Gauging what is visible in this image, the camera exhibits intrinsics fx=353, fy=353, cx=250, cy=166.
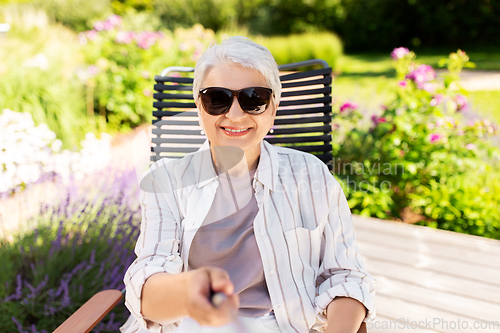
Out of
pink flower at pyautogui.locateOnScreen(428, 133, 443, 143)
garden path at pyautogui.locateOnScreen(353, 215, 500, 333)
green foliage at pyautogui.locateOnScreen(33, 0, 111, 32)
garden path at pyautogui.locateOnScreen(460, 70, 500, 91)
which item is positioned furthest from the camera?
green foliage at pyautogui.locateOnScreen(33, 0, 111, 32)

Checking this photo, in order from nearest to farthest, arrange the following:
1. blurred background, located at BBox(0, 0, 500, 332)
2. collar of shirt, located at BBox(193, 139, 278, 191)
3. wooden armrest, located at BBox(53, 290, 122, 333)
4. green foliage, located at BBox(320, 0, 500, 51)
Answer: wooden armrest, located at BBox(53, 290, 122, 333)
collar of shirt, located at BBox(193, 139, 278, 191)
blurred background, located at BBox(0, 0, 500, 332)
green foliage, located at BBox(320, 0, 500, 51)

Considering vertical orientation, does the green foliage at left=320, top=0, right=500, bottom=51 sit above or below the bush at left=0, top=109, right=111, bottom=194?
above

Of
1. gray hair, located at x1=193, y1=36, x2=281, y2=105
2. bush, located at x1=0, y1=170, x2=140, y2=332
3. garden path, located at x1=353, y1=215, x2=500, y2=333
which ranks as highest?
gray hair, located at x1=193, y1=36, x2=281, y2=105

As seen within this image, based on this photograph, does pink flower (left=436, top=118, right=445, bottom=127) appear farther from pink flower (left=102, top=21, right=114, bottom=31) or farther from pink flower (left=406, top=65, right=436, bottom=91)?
pink flower (left=102, top=21, right=114, bottom=31)

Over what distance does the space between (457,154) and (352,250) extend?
2073mm

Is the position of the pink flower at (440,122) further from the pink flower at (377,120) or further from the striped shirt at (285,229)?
the striped shirt at (285,229)

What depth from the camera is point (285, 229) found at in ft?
4.15

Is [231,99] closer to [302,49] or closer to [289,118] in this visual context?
[289,118]

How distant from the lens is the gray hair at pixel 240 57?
1.14 m

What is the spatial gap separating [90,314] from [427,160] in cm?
263

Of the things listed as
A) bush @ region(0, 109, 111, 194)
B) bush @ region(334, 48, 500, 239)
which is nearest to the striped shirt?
bush @ region(0, 109, 111, 194)

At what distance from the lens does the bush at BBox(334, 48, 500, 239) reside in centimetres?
277

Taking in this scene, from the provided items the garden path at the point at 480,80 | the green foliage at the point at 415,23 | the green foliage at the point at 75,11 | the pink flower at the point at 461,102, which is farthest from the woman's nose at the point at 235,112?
the green foliage at the point at 415,23

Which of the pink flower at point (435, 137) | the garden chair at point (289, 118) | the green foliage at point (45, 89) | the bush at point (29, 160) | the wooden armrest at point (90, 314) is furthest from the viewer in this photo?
the green foliage at point (45, 89)
